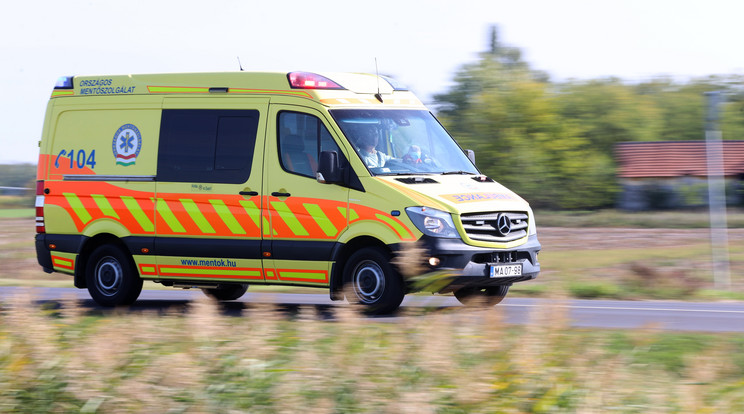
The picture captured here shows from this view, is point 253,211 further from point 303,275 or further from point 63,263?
point 63,263

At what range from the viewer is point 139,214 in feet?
39.2

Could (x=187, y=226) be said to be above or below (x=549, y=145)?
below

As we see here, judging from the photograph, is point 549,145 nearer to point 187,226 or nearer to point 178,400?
point 187,226

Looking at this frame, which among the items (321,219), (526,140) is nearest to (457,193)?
(321,219)

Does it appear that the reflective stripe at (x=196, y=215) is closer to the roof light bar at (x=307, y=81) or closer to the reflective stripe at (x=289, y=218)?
the reflective stripe at (x=289, y=218)

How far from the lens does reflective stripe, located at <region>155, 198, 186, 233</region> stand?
11.7 m

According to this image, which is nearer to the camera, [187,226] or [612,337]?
[612,337]

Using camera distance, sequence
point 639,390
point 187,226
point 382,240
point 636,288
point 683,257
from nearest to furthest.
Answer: point 639,390, point 382,240, point 187,226, point 636,288, point 683,257

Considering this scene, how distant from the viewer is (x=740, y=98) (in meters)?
68.1

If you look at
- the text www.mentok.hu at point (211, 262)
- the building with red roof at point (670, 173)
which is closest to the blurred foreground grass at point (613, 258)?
the text www.mentok.hu at point (211, 262)

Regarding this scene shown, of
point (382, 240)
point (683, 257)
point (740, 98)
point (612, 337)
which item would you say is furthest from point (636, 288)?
point (740, 98)

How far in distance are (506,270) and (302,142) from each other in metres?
2.47

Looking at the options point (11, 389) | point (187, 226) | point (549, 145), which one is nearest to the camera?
point (11, 389)

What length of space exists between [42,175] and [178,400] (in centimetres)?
763
